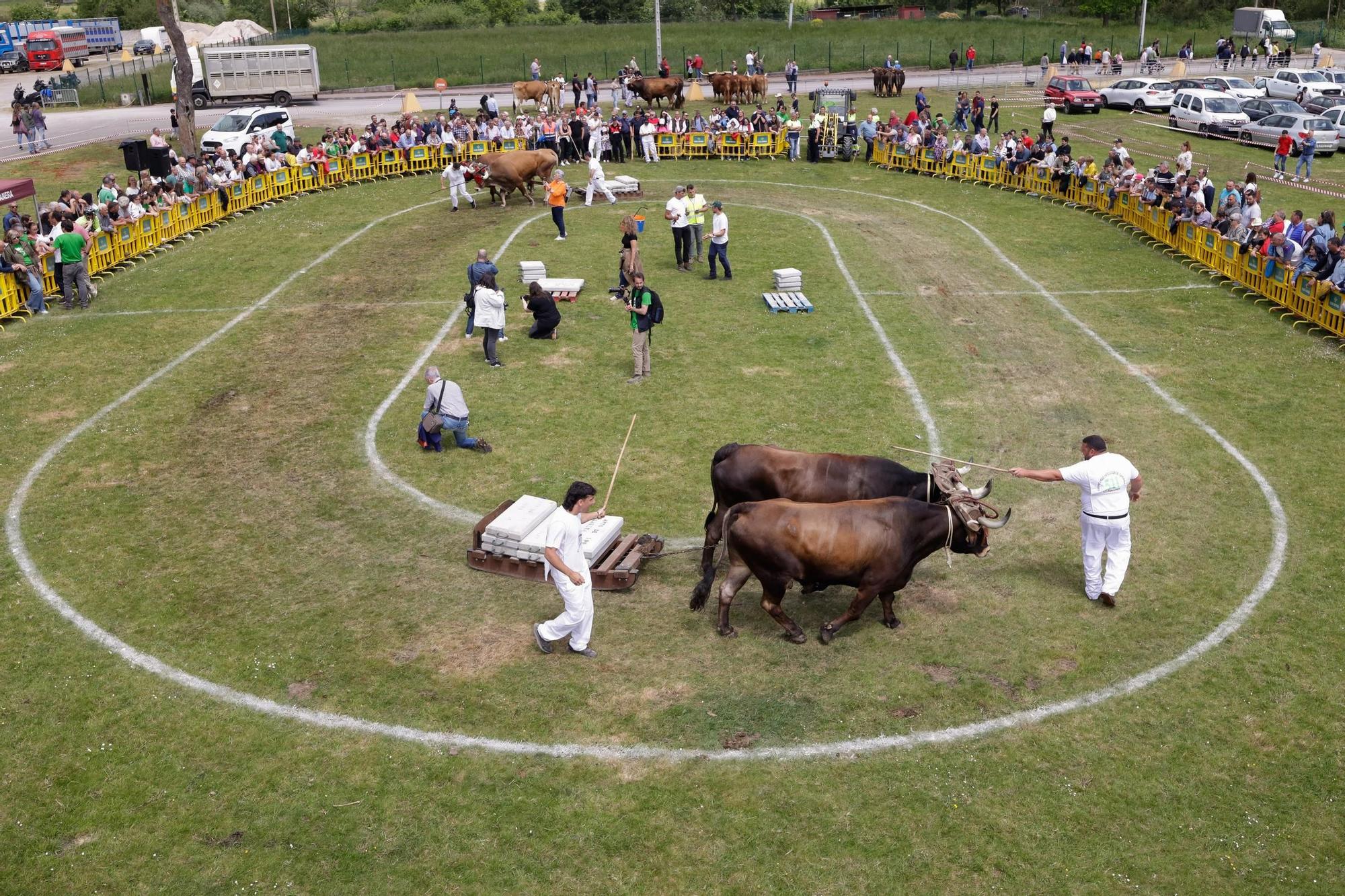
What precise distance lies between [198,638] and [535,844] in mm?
5148

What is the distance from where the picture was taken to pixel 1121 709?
35.5 feet

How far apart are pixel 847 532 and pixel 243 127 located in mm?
36617

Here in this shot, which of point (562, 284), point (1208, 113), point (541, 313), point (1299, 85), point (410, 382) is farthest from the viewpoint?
point (1299, 85)

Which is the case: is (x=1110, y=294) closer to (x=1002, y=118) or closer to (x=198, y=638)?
(x=198, y=638)

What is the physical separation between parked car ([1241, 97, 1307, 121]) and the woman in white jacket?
3648cm

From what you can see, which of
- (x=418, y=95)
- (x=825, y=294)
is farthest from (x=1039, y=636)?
(x=418, y=95)

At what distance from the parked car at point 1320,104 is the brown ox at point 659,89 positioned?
25584 mm

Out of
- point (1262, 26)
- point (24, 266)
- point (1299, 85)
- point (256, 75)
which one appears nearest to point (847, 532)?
point (24, 266)

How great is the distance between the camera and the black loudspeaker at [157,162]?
33.9 meters

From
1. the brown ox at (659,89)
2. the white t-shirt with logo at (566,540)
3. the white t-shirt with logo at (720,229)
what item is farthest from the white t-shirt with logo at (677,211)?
the brown ox at (659,89)

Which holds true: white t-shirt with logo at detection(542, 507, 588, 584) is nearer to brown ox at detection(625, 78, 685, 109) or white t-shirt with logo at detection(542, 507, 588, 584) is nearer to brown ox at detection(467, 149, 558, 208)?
brown ox at detection(467, 149, 558, 208)

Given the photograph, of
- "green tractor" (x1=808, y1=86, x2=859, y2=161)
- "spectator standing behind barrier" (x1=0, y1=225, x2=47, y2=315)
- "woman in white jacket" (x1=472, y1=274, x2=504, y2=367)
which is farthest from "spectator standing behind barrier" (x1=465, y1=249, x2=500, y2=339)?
"green tractor" (x1=808, y1=86, x2=859, y2=161)

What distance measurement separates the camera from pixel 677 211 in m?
25.8

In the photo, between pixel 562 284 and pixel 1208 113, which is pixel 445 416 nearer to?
pixel 562 284
